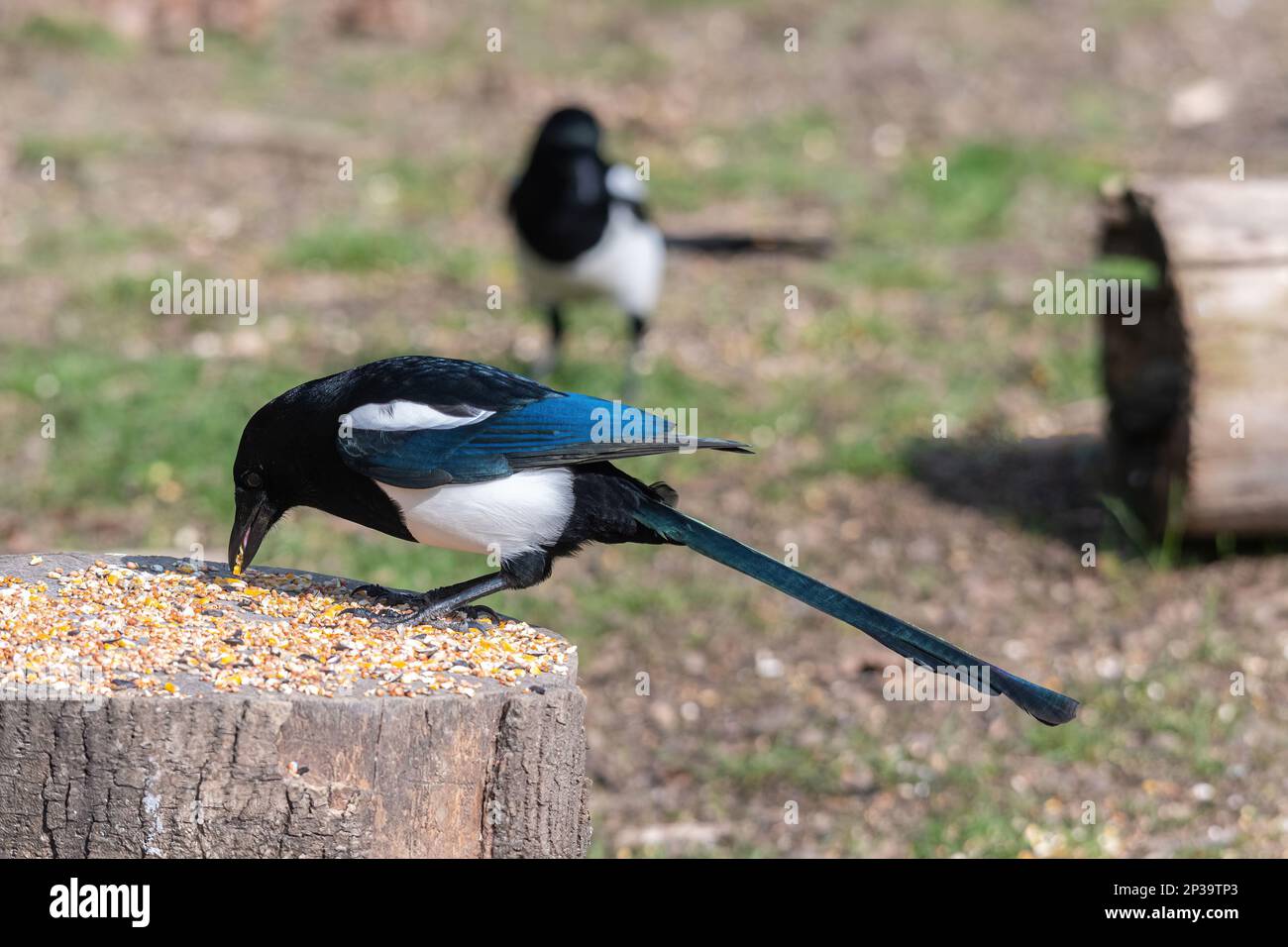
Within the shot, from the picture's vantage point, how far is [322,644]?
2820 mm

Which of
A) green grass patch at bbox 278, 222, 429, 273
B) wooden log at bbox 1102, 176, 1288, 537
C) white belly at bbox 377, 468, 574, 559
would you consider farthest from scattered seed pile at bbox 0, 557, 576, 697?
green grass patch at bbox 278, 222, 429, 273

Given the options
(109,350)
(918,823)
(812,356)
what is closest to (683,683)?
(918,823)

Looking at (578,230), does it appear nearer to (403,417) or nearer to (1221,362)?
(1221,362)

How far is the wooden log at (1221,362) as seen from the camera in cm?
488

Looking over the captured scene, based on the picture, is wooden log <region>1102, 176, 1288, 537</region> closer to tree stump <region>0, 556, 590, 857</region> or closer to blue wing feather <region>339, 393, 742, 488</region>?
blue wing feather <region>339, 393, 742, 488</region>

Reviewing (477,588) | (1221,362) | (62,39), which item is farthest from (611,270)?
(62,39)

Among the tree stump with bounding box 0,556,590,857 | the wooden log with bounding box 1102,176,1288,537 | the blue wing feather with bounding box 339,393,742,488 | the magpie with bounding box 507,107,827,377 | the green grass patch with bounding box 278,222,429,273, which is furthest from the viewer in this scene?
the green grass patch with bounding box 278,222,429,273

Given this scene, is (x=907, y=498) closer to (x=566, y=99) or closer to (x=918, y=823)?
(x=918, y=823)

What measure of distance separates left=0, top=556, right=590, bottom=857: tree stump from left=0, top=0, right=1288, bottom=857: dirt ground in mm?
1324

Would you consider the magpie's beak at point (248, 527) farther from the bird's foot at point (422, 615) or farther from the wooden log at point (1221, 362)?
the wooden log at point (1221, 362)

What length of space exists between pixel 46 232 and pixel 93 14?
9.72 feet

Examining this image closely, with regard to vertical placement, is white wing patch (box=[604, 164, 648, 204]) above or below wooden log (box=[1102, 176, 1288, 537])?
above

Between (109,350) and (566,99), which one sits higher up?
(566,99)

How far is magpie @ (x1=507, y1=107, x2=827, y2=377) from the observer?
661 cm
